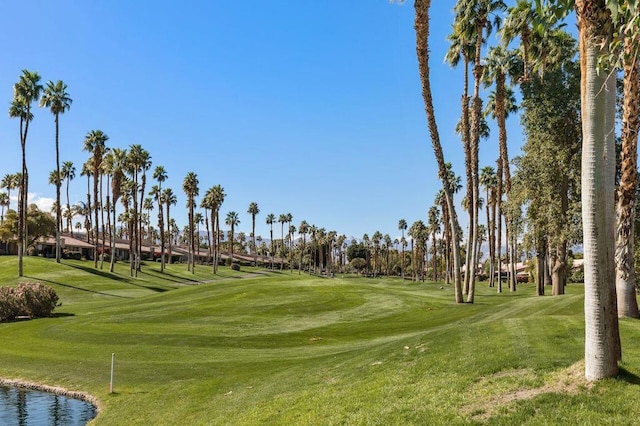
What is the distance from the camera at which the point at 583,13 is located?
11047mm

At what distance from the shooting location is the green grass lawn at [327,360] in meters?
11.6

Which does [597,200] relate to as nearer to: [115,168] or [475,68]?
[475,68]

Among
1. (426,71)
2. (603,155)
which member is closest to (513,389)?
(603,155)

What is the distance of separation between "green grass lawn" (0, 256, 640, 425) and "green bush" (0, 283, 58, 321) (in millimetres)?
2782

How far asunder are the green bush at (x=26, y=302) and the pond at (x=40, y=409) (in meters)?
21.8

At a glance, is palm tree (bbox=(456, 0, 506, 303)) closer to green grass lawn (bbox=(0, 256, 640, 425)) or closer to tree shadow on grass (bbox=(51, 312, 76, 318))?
A: green grass lawn (bbox=(0, 256, 640, 425))

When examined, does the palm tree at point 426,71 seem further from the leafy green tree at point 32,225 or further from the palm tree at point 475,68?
the leafy green tree at point 32,225

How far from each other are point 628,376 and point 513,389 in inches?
93.9

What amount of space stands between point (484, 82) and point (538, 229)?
1766cm

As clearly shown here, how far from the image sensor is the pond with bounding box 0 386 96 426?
20.2m

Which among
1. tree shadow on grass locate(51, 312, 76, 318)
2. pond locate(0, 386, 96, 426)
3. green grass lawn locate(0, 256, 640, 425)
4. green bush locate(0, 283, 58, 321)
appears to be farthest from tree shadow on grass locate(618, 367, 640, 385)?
green bush locate(0, 283, 58, 321)

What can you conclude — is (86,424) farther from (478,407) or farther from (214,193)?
(214,193)

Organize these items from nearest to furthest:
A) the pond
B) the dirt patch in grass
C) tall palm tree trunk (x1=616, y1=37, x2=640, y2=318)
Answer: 1. the dirt patch in grass
2. tall palm tree trunk (x1=616, y1=37, x2=640, y2=318)
3. the pond

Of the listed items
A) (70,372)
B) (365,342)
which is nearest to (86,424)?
(70,372)
